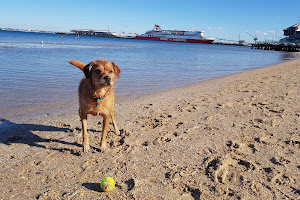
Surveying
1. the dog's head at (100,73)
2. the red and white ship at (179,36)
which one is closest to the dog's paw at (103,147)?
the dog's head at (100,73)

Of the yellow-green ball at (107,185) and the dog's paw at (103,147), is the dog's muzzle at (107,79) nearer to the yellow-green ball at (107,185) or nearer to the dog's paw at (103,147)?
the dog's paw at (103,147)

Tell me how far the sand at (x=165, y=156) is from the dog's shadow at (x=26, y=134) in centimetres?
2

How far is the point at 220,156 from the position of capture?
3.11 meters

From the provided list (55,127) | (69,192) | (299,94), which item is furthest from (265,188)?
(299,94)

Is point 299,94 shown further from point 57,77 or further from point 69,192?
point 57,77

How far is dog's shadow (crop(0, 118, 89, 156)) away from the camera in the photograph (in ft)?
12.0

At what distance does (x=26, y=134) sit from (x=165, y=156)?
2620 mm

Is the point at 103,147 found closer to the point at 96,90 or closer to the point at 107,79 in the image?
the point at 96,90

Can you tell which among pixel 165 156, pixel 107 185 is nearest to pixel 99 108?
pixel 165 156

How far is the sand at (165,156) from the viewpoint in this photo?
2.42m

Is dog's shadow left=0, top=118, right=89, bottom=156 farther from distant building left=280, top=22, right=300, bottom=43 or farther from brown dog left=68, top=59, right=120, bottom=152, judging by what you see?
distant building left=280, top=22, right=300, bottom=43

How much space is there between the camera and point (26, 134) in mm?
4020

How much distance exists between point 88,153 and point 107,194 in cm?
118

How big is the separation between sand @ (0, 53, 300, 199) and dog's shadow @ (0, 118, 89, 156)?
16 mm
